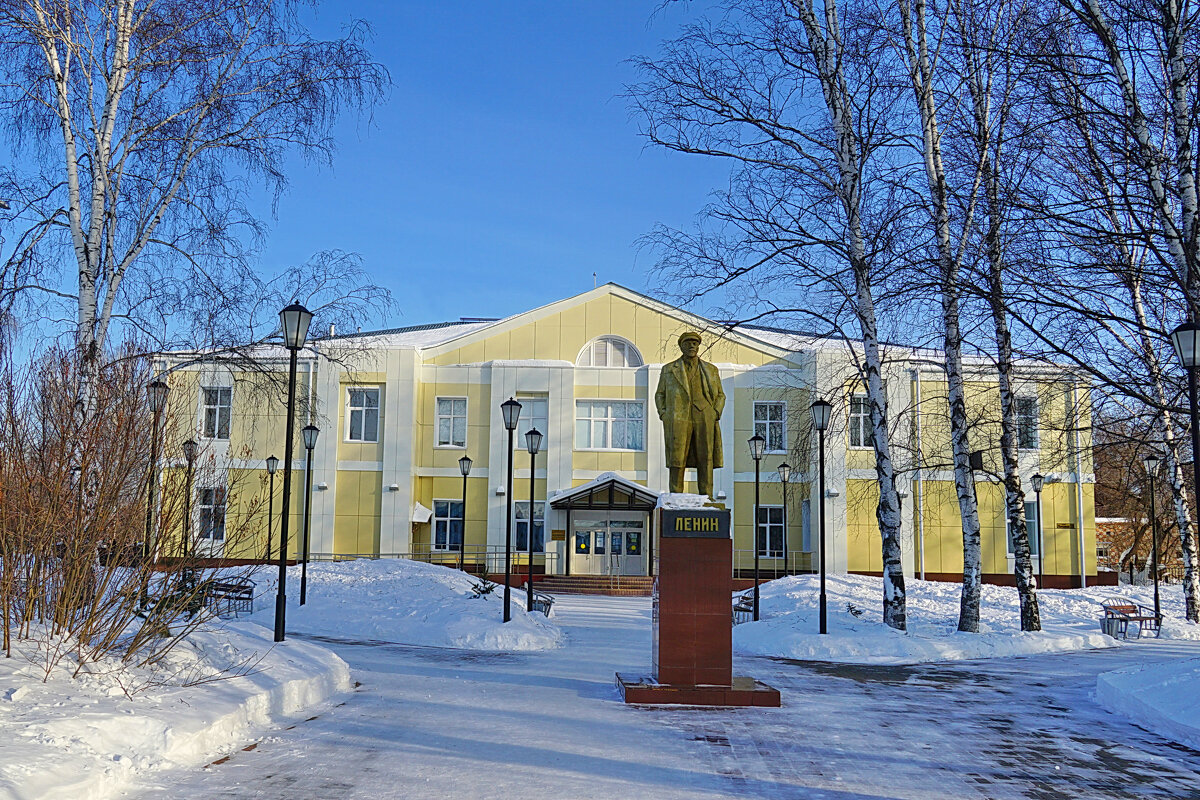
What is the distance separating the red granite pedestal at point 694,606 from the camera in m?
10.8

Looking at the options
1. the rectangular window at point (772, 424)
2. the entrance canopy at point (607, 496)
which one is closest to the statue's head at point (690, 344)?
the entrance canopy at point (607, 496)

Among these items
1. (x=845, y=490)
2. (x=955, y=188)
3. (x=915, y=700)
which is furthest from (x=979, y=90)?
(x=845, y=490)

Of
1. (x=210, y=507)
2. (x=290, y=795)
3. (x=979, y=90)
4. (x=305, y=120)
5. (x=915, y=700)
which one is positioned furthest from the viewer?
(x=979, y=90)

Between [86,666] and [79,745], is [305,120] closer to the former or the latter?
[86,666]

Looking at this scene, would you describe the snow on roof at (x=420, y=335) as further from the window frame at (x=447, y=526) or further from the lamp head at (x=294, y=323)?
the lamp head at (x=294, y=323)

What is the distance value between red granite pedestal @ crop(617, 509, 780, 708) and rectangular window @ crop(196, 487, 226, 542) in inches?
184

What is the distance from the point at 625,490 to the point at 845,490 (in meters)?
8.21

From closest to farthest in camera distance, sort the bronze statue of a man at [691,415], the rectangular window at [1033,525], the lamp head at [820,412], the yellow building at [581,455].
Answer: the bronze statue of a man at [691,415], the lamp head at [820,412], the yellow building at [581,455], the rectangular window at [1033,525]

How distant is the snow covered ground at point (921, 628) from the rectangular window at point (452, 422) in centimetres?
1429

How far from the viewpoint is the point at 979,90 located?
684 inches

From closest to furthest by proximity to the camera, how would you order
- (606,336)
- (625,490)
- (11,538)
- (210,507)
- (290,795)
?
(290,795) < (11,538) < (210,507) < (625,490) < (606,336)

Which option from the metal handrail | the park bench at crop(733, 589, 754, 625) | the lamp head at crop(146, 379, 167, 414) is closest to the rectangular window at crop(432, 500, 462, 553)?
the metal handrail

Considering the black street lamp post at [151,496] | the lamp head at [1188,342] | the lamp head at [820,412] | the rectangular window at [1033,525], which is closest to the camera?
the black street lamp post at [151,496]

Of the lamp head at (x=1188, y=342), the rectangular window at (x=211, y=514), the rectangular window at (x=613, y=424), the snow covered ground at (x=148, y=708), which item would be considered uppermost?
the rectangular window at (x=613, y=424)
